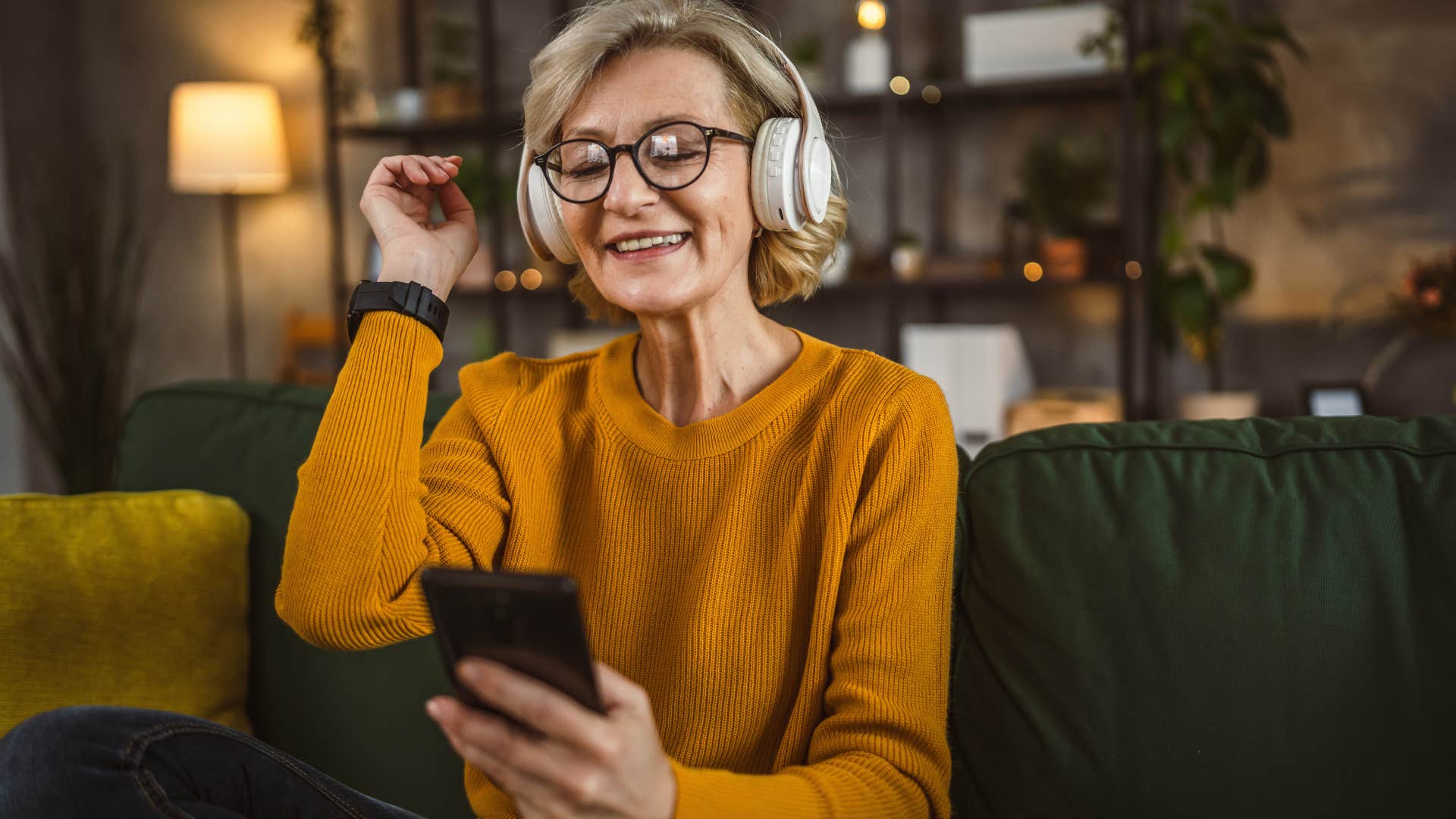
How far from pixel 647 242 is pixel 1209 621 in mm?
663

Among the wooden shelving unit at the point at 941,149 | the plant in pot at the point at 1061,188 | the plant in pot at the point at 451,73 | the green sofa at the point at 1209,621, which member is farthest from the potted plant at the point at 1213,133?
the plant in pot at the point at 451,73

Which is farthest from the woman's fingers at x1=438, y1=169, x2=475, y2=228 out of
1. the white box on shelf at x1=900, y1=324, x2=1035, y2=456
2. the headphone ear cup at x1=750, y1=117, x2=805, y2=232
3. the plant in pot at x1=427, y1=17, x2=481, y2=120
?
the plant in pot at x1=427, y1=17, x2=481, y2=120

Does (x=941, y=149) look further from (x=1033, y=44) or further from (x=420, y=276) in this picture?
(x=420, y=276)

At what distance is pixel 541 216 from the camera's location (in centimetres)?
117

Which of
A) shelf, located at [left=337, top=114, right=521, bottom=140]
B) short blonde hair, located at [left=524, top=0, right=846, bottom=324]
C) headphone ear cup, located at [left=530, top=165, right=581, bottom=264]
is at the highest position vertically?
shelf, located at [left=337, top=114, right=521, bottom=140]

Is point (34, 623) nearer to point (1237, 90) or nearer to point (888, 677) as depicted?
point (888, 677)

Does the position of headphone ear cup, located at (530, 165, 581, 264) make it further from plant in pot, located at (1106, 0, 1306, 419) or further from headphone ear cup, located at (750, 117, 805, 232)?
plant in pot, located at (1106, 0, 1306, 419)

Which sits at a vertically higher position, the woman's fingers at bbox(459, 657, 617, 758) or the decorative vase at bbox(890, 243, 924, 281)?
the decorative vase at bbox(890, 243, 924, 281)

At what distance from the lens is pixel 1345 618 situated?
1.04m

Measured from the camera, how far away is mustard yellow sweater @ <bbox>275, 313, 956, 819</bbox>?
0.98m

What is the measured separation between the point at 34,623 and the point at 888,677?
100 centimetres

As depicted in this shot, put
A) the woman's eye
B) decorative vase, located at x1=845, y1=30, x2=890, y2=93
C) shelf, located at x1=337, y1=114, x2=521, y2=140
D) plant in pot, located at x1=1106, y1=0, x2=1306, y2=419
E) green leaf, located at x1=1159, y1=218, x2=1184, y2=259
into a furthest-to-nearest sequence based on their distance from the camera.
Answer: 1. shelf, located at x1=337, y1=114, x2=521, y2=140
2. decorative vase, located at x1=845, y1=30, x2=890, y2=93
3. green leaf, located at x1=1159, y1=218, x2=1184, y2=259
4. plant in pot, located at x1=1106, y1=0, x2=1306, y2=419
5. the woman's eye

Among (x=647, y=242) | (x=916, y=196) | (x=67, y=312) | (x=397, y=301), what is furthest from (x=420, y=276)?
(x=67, y=312)

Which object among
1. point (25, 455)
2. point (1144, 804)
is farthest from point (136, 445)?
point (25, 455)
